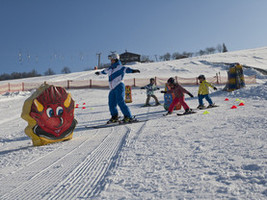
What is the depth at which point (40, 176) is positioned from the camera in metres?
2.60

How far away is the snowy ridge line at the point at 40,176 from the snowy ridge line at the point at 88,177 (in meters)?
0.10

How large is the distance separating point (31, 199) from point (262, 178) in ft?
6.67

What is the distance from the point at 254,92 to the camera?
11.9 m

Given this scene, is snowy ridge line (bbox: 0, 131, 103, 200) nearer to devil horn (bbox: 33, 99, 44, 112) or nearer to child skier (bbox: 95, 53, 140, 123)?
devil horn (bbox: 33, 99, 44, 112)

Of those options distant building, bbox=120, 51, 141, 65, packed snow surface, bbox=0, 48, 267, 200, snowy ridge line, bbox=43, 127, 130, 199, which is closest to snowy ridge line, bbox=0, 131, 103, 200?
packed snow surface, bbox=0, 48, 267, 200

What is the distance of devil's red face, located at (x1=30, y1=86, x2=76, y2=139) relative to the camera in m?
4.36

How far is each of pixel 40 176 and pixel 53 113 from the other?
2.17 meters

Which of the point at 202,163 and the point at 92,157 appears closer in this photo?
the point at 202,163

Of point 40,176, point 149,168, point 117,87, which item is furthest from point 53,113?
point 149,168

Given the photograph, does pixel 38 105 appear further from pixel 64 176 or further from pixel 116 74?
pixel 116 74

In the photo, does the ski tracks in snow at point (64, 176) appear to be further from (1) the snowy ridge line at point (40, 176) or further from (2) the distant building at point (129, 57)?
(2) the distant building at point (129, 57)

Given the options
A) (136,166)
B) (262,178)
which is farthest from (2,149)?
(262,178)

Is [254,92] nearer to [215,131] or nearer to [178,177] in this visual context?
[215,131]

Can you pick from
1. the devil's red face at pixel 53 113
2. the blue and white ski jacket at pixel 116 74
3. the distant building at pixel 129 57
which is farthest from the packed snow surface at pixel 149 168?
the distant building at pixel 129 57
